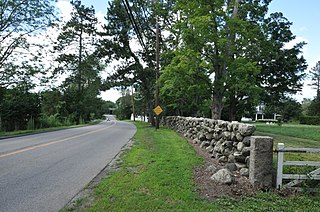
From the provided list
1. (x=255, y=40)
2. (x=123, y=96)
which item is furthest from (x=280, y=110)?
(x=255, y=40)

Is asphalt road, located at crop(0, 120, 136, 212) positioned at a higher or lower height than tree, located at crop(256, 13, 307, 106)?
lower

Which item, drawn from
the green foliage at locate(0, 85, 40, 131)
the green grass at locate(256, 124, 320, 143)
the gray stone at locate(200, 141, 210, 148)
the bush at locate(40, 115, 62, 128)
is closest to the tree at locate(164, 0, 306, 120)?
the gray stone at locate(200, 141, 210, 148)

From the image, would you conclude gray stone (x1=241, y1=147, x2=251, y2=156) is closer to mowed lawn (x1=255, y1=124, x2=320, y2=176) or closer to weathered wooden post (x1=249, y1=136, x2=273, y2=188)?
weathered wooden post (x1=249, y1=136, x2=273, y2=188)

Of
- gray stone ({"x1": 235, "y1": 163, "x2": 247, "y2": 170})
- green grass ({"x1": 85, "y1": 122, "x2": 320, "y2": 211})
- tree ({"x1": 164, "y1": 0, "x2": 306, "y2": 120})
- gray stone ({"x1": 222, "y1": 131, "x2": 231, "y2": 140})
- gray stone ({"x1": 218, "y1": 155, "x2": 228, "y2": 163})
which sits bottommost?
green grass ({"x1": 85, "y1": 122, "x2": 320, "y2": 211})

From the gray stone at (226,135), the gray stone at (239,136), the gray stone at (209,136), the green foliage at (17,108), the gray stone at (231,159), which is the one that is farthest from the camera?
the green foliage at (17,108)

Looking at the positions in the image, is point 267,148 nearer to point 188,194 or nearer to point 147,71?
point 188,194

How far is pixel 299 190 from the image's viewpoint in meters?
4.50

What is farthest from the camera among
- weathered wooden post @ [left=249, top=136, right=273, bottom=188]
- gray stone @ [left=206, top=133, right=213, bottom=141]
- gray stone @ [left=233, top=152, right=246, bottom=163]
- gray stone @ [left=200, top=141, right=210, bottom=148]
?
gray stone @ [left=200, top=141, right=210, bottom=148]

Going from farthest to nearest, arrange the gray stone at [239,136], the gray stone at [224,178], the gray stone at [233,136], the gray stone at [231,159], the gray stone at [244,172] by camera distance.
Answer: the gray stone at [233,136]
the gray stone at [231,159]
the gray stone at [239,136]
the gray stone at [244,172]
the gray stone at [224,178]

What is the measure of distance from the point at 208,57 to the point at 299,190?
950cm

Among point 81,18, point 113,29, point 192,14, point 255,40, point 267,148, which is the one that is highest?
point 81,18

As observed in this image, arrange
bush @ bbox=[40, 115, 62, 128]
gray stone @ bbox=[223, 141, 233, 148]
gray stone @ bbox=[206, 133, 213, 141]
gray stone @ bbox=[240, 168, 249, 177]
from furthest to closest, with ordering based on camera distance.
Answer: bush @ bbox=[40, 115, 62, 128]
gray stone @ bbox=[206, 133, 213, 141]
gray stone @ bbox=[223, 141, 233, 148]
gray stone @ bbox=[240, 168, 249, 177]

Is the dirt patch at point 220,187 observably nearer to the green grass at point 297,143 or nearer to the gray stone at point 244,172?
the gray stone at point 244,172

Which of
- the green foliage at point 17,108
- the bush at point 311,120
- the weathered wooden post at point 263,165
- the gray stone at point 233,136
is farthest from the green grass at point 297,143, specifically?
the bush at point 311,120
